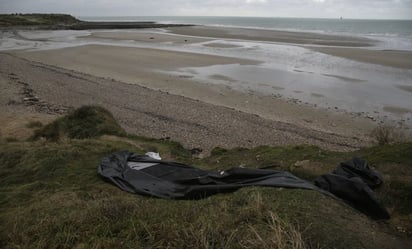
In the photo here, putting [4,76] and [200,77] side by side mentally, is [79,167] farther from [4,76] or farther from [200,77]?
[4,76]

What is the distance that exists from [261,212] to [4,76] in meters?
19.0

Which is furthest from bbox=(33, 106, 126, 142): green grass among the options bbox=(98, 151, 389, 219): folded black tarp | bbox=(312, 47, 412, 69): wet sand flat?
bbox=(312, 47, 412, 69): wet sand flat

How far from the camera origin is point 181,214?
11.8 ft

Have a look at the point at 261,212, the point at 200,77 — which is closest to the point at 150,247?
the point at 261,212

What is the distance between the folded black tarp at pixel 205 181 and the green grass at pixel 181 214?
229 mm

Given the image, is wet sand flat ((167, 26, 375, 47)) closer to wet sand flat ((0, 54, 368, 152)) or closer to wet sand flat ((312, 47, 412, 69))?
wet sand flat ((312, 47, 412, 69))

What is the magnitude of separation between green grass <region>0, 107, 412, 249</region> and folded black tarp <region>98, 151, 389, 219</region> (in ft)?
0.75

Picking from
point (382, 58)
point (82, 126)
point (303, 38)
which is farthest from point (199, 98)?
point (303, 38)

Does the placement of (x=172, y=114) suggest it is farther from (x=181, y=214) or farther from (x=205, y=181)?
(x=181, y=214)

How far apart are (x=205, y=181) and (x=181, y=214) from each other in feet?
4.46

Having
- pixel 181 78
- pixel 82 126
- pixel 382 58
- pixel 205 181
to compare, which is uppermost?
pixel 382 58

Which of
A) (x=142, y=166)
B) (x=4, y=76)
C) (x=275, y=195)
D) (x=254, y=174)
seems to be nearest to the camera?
(x=275, y=195)

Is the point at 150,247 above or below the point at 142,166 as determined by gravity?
above

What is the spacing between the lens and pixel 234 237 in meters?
3.06
